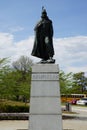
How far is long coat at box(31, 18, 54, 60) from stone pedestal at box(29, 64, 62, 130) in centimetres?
85

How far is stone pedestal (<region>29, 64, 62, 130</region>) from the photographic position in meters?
12.3

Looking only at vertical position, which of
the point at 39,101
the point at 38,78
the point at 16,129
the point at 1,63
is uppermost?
the point at 1,63

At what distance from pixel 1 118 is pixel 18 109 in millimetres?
3532

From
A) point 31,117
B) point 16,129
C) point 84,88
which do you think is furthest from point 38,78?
point 84,88

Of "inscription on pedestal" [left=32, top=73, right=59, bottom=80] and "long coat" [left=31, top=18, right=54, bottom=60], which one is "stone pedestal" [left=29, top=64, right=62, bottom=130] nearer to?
"inscription on pedestal" [left=32, top=73, right=59, bottom=80]

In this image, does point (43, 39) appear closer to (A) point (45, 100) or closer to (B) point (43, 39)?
(B) point (43, 39)

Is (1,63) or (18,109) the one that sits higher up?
(1,63)

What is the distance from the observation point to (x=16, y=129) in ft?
63.7

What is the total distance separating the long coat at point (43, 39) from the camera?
13.6 metres

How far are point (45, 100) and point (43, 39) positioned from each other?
2.55 m

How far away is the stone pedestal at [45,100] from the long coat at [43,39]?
0.85m

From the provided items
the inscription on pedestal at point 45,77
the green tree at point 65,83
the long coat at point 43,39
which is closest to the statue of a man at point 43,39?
the long coat at point 43,39

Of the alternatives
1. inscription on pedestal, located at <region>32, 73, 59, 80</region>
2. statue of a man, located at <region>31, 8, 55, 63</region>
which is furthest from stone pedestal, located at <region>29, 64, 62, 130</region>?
statue of a man, located at <region>31, 8, 55, 63</region>

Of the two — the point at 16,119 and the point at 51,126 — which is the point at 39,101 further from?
the point at 16,119
